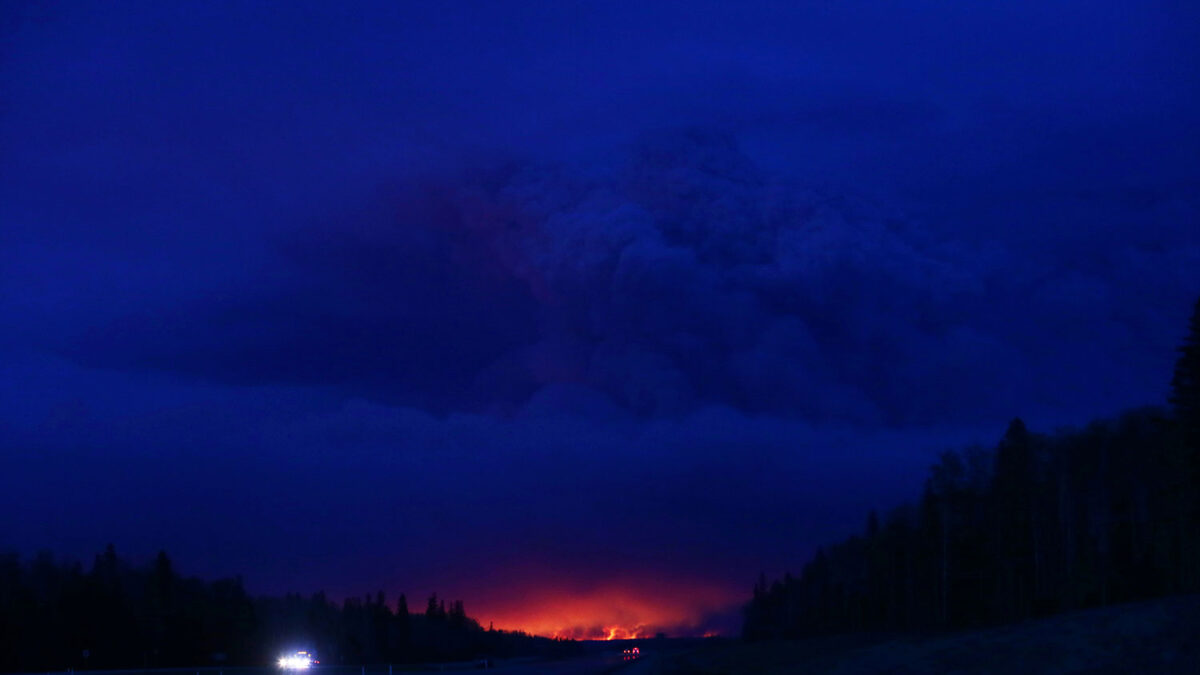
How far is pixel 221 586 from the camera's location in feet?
641

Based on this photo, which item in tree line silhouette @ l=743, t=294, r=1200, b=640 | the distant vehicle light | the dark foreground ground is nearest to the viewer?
the dark foreground ground

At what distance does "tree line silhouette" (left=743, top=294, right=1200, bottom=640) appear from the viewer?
84.9 meters

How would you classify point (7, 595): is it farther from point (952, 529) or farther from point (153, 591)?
point (952, 529)

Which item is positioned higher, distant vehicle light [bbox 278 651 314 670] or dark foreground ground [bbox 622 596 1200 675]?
dark foreground ground [bbox 622 596 1200 675]

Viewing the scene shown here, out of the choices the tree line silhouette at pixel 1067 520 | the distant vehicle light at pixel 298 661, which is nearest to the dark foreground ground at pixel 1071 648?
the tree line silhouette at pixel 1067 520

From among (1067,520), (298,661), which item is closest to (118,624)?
(298,661)

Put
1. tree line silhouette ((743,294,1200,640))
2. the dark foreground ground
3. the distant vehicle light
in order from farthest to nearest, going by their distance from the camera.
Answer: the distant vehicle light, tree line silhouette ((743,294,1200,640)), the dark foreground ground

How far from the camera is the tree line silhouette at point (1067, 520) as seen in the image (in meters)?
84.9

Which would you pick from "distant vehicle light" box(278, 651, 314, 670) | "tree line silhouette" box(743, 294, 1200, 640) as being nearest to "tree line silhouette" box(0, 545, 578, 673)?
"distant vehicle light" box(278, 651, 314, 670)

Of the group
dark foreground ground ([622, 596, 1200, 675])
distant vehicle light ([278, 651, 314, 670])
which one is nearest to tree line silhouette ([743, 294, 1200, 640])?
dark foreground ground ([622, 596, 1200, 675])

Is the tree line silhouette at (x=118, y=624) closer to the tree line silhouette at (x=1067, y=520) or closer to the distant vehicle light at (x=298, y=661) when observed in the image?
the distant vehicle light at (x=298, y=661)

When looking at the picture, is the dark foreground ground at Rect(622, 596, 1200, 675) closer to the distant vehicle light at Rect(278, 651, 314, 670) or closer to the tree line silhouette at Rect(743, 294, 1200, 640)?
the tree line silhouette at Rect(743, 294, 1200, 640)

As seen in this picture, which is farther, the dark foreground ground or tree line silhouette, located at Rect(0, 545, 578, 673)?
tree line silhouette, located at Rect(0, 545, 578, 673)

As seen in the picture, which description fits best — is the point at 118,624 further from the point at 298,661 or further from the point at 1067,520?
the point at 1067,520
